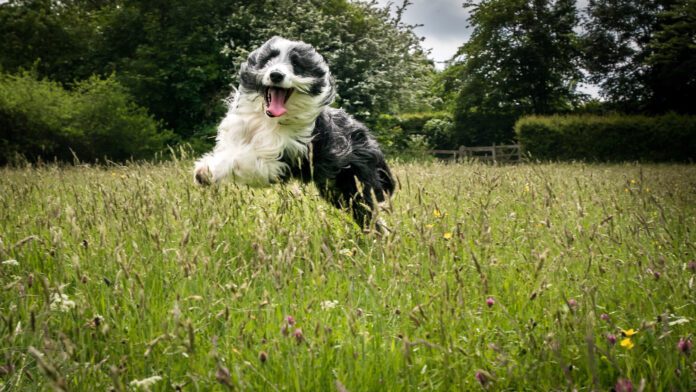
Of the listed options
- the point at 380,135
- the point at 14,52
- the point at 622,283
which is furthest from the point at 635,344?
the point at 14,52

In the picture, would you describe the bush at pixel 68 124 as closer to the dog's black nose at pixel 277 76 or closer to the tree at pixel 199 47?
the tree at pixel 199 47

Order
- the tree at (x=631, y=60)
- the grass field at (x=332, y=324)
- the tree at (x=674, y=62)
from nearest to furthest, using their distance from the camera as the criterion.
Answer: the grass field at (x=332, y=324)
the tree at (x=674, y=62)
the tree at (x=631, y=60)

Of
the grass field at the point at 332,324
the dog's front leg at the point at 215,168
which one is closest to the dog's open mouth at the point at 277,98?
the dog's front leg at the point at 215,168

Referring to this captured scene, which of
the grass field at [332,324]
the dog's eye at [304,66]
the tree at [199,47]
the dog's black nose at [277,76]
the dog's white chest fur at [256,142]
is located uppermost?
the tree at [199,47]

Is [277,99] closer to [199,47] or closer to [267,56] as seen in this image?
[267,56]

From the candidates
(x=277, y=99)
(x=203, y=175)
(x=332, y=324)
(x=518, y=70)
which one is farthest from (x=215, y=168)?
(x=518, y=70)

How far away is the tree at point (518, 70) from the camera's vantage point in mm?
28484

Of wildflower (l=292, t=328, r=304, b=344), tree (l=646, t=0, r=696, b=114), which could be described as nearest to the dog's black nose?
wildflower (l=292, t=328, r=304, b=344)

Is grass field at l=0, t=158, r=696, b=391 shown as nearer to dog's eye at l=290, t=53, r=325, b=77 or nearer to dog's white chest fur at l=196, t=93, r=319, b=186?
dog's white chest fur at l=196, t=93, r=319, b=186

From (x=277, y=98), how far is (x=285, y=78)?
0.18 m

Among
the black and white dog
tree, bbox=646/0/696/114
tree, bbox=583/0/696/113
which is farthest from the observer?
tree, bbox=583/0/696/113

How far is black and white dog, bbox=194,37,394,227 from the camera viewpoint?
382 centimetres

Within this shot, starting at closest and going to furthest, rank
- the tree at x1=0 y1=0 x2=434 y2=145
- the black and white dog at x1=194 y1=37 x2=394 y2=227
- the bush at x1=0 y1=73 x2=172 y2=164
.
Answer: the black and white dog at x1=194 y1=37 x2=394 y2=227
the bush at x1=0 y1=73 x2=172 y2=164
the tree at x1=0 y1=0 x2=434 y2=145

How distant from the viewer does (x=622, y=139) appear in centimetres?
2059
